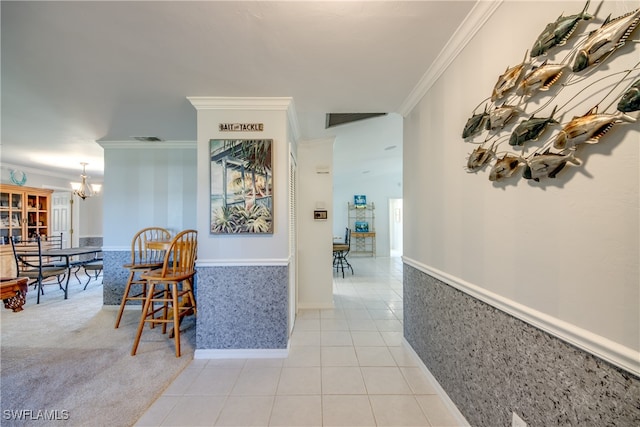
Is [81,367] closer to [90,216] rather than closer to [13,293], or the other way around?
[13,293]

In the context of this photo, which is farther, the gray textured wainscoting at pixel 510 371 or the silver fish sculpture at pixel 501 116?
the silver fish sculpture at pixel 501 116

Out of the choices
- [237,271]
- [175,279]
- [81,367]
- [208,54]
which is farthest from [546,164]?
[81,367]

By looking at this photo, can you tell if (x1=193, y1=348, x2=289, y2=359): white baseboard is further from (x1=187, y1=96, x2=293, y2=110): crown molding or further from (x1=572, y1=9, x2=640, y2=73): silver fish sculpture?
(x1=572, y1=9, x2=640, y2=73): silver fish sculpture

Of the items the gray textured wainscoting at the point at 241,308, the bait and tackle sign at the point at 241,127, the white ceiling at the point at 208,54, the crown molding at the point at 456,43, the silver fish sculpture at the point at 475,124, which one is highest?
the white ceiling at the point at 208,54

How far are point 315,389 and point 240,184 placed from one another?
1736mm

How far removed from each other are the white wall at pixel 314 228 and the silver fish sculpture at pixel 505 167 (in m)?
2.39

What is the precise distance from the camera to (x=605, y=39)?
2.45 ft

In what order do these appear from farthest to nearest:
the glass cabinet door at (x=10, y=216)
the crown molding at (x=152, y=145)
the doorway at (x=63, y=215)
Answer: the doorway at (x=63, y=215), the glass cabinet door at (x=10, y=216), the crown molding at (x=152, y=145)

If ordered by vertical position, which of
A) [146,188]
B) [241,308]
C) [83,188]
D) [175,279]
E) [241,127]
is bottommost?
[241,308]

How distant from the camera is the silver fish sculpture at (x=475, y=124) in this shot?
1282mm

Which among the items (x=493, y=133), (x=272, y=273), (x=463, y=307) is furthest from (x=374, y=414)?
(x=493, y=133)

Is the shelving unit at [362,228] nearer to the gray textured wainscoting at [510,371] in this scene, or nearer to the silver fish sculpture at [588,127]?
the gray textured wainscoting at [510,371]

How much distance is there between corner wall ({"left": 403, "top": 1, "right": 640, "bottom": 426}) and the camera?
737 millimetres

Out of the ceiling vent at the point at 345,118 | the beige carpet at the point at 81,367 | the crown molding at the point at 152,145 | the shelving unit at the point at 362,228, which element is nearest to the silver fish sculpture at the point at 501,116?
the ceiling vent at the point at 345,118
